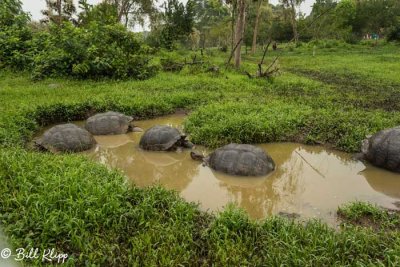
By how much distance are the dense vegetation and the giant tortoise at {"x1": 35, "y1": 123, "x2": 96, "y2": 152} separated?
1.20ft

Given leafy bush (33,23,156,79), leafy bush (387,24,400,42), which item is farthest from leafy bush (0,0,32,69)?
leafy bush (387,24,400,42)

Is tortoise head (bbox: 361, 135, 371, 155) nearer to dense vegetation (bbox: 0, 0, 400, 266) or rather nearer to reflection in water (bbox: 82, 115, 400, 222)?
reflection in water (bbox: 82, 115, 400, 222)

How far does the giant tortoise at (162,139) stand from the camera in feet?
21.8

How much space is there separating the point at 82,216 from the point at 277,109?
19.1 feet

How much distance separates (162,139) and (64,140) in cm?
171

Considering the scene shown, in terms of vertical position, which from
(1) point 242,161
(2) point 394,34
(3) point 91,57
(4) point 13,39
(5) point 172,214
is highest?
(2) point 394,34

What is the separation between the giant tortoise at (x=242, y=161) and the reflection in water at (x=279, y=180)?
0.10 metres

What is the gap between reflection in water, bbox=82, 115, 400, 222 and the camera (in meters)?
4.88

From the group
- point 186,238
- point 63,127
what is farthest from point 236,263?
point 63,127

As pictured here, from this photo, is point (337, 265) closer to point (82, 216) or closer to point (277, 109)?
point (82, 216)

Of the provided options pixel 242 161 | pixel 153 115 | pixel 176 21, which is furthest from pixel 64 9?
pixel 242 161

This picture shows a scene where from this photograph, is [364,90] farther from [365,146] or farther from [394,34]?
[394,34]

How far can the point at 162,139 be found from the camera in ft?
21.8

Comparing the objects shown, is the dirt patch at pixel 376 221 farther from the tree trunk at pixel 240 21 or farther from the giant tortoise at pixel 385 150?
the tree trunk at pixel 240 21
